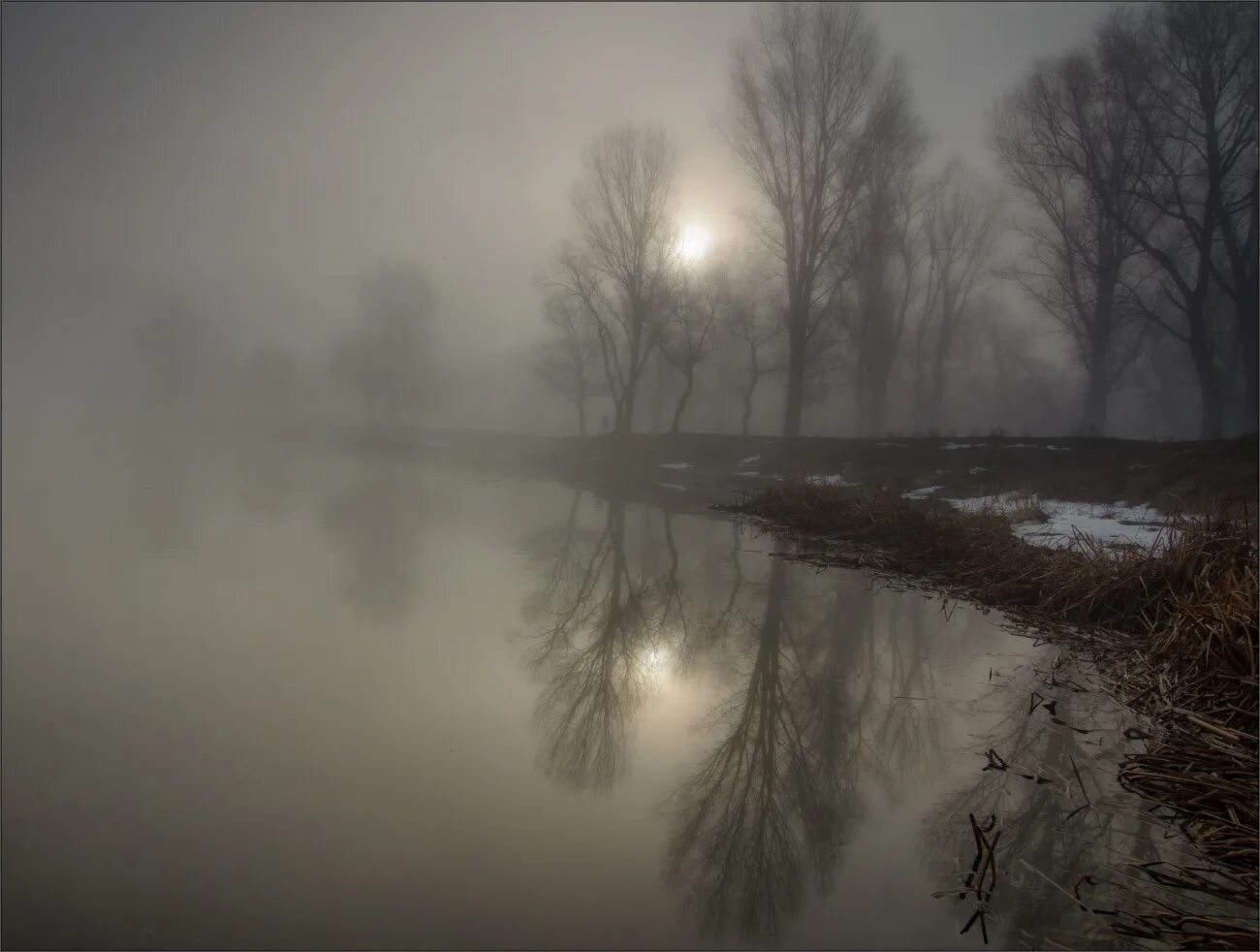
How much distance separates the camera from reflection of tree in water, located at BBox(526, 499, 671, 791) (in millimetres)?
2641

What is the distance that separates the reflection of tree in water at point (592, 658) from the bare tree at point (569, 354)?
2378 centimetres

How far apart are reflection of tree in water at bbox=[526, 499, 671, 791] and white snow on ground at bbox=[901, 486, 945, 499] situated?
612cm

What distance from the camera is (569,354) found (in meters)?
32.5

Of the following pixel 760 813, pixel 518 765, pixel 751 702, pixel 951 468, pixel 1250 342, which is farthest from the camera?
pixel 1250 342

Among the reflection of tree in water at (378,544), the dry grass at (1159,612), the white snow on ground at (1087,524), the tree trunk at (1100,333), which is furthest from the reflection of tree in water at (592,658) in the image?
the tree trunk at (1100,333)

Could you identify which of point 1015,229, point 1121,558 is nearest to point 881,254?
point 1015,229

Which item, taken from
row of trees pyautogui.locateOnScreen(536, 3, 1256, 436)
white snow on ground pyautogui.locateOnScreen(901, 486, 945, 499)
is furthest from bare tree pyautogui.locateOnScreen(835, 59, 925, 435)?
white snow on ground pyautogui.locateOnScreen(901, 486, 945, 499)

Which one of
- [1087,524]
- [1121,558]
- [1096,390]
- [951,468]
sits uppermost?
[1096,390]

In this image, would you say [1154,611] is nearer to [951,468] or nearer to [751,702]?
[751,702]

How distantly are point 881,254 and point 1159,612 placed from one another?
2409 centimetres

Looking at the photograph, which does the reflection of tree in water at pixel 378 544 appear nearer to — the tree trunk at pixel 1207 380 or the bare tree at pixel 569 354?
the tree trunk at pixel 1207 380

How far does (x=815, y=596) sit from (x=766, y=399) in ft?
159

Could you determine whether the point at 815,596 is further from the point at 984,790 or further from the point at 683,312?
the point at 683,312

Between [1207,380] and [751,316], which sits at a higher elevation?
[751,316]
